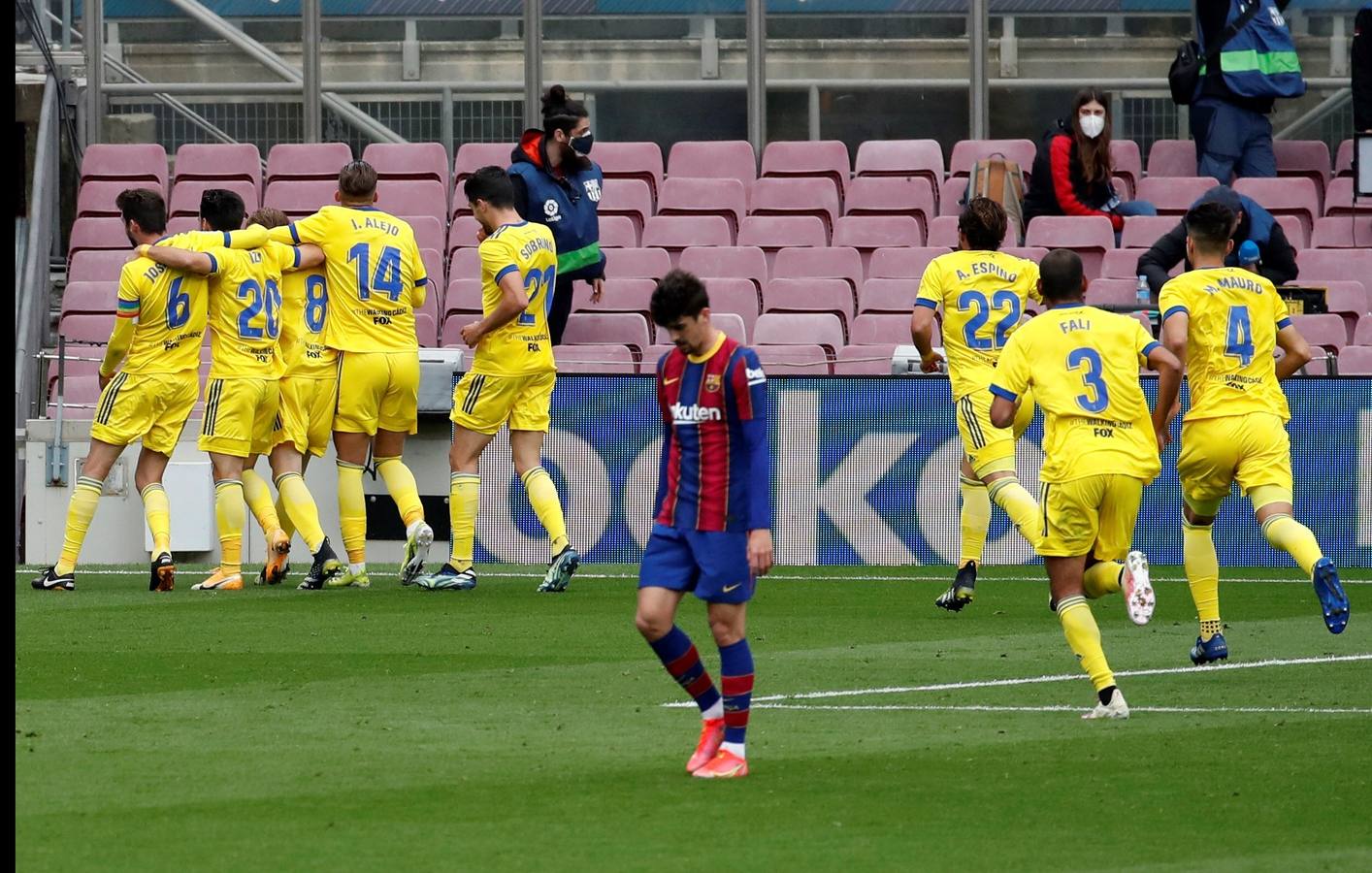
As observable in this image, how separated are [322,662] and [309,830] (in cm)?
358

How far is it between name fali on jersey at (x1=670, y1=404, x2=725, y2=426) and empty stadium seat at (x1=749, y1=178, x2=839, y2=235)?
10.9 metres

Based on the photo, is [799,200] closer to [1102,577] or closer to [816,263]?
[816,263]

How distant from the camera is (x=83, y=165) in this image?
742 inches

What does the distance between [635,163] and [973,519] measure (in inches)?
291

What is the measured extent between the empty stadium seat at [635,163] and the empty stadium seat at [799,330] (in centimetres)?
271

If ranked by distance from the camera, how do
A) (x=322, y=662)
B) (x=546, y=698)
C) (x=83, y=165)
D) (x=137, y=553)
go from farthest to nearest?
(x=83, y=165) < (x=137, y=553) < (x=322, y=662) < (x=546, y=698)

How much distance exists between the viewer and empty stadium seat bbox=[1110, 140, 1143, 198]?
59.4ft

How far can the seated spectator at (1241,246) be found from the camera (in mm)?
14711

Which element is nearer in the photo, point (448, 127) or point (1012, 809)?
point (1012, 809)

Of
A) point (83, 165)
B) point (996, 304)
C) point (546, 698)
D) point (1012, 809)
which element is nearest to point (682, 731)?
point (546, 698)

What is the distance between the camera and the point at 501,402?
40.8ft

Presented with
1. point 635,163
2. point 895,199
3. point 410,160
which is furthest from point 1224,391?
point 410,160

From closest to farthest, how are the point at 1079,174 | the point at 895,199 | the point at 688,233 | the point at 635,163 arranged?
the point at 1079,174 < the point at 688,233 < the point at 895,199 < the point at 635,163

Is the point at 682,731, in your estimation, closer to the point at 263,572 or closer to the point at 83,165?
the point at 263,572
